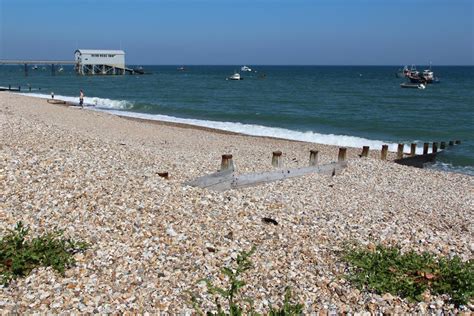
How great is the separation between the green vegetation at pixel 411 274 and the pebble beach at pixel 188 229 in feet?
0.51

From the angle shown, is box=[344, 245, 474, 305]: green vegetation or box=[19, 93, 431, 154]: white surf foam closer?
box=[344, 245, 474, 305]: green vegetation

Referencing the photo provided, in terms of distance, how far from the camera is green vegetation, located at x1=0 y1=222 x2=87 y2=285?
584cm

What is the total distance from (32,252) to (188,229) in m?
2.18

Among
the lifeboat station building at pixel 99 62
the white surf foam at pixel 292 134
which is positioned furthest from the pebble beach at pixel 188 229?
the lifeboat station building at pixel 99 62

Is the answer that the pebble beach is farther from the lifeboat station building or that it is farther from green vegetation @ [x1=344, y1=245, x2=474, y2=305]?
the lifeboat station building

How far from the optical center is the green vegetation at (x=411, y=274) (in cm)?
585

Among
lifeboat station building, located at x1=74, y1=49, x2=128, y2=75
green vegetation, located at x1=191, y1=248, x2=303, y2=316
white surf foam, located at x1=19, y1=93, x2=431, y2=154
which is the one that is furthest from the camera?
lifeboat station building, located at x1=74, y1=49, x2=128, y2=75

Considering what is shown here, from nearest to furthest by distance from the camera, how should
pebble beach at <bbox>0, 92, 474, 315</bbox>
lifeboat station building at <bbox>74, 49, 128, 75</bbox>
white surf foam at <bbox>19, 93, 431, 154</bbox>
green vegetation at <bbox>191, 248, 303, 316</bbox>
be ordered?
green vegetation at <bbox>191, 248, 303, 316</bbox>
pebble beach at <bbox>0, 92, 474, 315</bbox>
white surf foam at <bbox>19, 93, 431, 154</bbox>
lifeboat station building at <bbox>74, 49, 128, 75</bbox>

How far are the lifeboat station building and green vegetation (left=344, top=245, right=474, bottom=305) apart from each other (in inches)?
4166

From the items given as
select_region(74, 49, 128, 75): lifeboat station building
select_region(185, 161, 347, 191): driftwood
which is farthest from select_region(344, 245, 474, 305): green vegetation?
select_region(74, 49, 128, 75): lifeboat station building

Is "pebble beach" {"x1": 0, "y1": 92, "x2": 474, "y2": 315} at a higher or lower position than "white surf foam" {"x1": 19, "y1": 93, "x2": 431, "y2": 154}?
higher

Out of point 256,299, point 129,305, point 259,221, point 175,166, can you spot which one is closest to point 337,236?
point 259,221

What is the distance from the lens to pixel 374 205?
36.0 feet

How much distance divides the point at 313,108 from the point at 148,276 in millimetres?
39404
